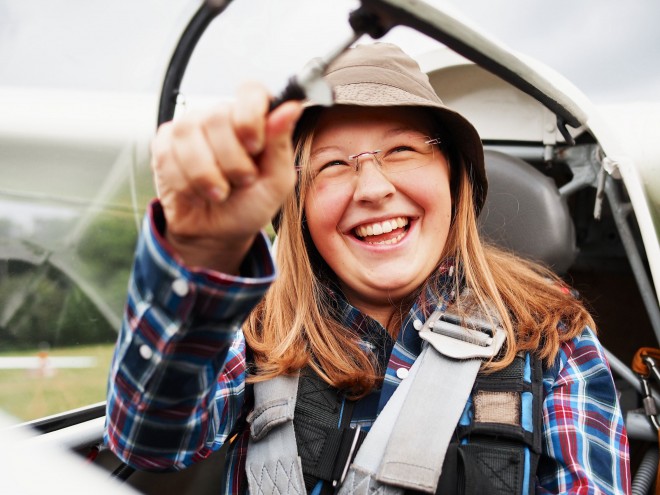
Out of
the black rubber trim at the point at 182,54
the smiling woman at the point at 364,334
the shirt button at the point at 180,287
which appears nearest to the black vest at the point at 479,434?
the smiling woman at the point at 364,334

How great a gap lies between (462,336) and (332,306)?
33cm

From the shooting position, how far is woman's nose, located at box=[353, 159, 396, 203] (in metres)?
1.18

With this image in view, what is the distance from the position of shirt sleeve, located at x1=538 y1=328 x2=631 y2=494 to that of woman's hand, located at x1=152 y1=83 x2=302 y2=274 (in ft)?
2.27

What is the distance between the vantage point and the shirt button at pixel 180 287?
706 mm

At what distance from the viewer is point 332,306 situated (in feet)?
4.48

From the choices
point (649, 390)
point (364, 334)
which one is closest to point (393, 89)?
point (364, 334)

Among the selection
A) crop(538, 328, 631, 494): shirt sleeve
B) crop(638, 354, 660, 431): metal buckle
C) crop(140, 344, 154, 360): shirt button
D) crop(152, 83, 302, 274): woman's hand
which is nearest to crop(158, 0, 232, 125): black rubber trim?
crop(152, 83, 302, 274): woman's hand

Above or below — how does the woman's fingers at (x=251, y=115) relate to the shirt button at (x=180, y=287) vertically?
above

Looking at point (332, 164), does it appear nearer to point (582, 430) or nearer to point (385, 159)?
point (385, 159)

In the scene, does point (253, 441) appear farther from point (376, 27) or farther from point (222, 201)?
point (376, 27)

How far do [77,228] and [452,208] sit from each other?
89 cm

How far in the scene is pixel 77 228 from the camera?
4.60 ft

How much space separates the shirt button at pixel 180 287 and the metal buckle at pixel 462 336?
0.59 m

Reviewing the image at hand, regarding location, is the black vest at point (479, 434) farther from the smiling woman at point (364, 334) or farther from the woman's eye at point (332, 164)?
the woman's eye at point (332, 164)
